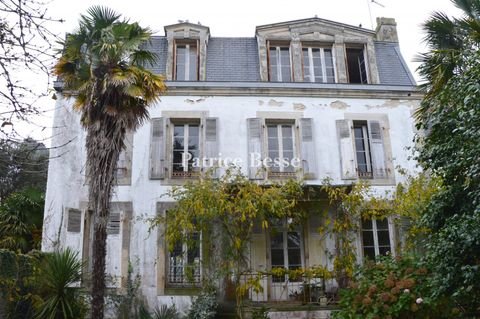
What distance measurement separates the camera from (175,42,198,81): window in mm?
14797

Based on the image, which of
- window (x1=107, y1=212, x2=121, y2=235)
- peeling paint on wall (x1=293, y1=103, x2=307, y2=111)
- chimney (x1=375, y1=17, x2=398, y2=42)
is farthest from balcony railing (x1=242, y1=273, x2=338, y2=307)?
chimney (x1=375, y1=17, x2=398, y2=42)

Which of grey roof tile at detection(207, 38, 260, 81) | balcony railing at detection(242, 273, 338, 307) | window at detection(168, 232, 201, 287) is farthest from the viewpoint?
grey roof tile at detection(207, 38, 260, 81)

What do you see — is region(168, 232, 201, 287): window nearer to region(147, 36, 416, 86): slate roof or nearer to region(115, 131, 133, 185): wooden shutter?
region(115, 131, 133, 185): wooden shutter

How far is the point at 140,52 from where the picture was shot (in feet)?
37.2

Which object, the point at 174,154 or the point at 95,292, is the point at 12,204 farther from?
the point at 95,292

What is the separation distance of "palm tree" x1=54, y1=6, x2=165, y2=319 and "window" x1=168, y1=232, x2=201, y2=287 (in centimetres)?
321

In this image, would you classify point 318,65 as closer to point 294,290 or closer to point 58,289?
point 294,290

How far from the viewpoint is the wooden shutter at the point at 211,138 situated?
13.6 metres

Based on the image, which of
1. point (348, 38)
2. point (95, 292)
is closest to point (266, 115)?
point (348, 38)

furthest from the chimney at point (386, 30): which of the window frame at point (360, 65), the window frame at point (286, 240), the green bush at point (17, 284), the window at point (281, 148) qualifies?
the green bush at point (17, 284)

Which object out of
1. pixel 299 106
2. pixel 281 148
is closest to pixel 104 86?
A: pixel 281 148

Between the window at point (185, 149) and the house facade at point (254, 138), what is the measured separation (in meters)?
0.03

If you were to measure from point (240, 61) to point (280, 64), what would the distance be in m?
1.17

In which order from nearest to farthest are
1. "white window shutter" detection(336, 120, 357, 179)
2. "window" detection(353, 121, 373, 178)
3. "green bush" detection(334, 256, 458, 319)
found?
"green bush" detection(334, 256, 458, 319) < "white window shutter" detection(336, 120, 357, 179) < "window" detection(353, 121, 373, 178)
